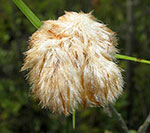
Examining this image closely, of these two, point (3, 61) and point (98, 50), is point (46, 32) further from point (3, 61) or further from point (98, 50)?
point (3, 61)

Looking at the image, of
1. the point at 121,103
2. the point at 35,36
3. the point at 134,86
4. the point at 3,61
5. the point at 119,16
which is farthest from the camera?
the point at 119,16

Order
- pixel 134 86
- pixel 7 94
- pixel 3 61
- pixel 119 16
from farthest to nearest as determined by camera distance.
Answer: pixel 119 16 → pixel 134 86 → pixel 3 61 → pixel 7 94

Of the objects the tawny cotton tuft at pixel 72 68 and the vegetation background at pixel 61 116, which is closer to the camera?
the tawny cotton tuft at pixel 72 68

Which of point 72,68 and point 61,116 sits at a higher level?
point 72,68

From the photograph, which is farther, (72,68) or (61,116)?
(61,116)

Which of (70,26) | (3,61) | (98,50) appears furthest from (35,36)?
(3,61)

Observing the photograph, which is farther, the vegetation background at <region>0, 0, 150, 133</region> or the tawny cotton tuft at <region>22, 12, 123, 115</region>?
the vegetation background at <region>0, 0, 150, 133</region>

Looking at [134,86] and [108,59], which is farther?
[134,86]

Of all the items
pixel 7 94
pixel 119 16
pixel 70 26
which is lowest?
pixel 119 16
